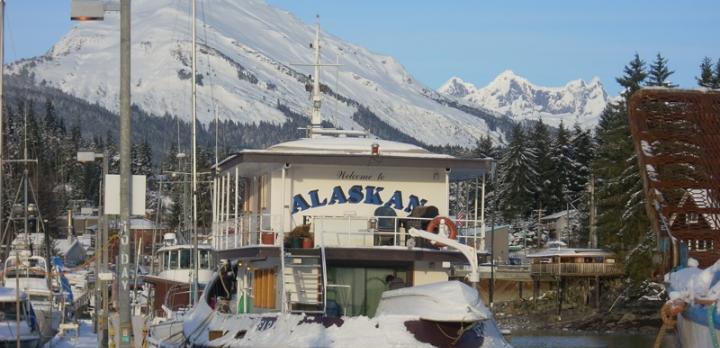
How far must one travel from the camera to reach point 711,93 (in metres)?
23.1

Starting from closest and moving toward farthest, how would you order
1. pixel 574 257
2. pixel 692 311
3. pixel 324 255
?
1. pixel 692 311
2. pixel 324 255
3. pixel 574 257

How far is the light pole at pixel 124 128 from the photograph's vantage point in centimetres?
1982

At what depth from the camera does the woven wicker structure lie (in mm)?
22000

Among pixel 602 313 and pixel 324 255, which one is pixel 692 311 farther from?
pixel 602 313

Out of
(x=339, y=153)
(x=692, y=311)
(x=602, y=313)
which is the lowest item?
(x=602, y=313)

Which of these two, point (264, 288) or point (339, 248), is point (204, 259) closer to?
point (264, 288)

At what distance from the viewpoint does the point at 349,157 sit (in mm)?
28453

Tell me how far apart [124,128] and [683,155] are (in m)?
9.70

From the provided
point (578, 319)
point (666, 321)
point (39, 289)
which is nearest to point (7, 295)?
point (39, 289)

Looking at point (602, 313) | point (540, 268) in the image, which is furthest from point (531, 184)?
point (602, 313)

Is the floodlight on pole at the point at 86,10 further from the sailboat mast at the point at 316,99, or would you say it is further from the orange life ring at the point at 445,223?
the sailboat mast at the point at 316,99

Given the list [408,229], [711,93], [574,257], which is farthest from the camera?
[574,257]

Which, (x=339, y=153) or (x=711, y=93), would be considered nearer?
(x=711, y=93)

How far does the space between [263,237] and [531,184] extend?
95.9 metres
